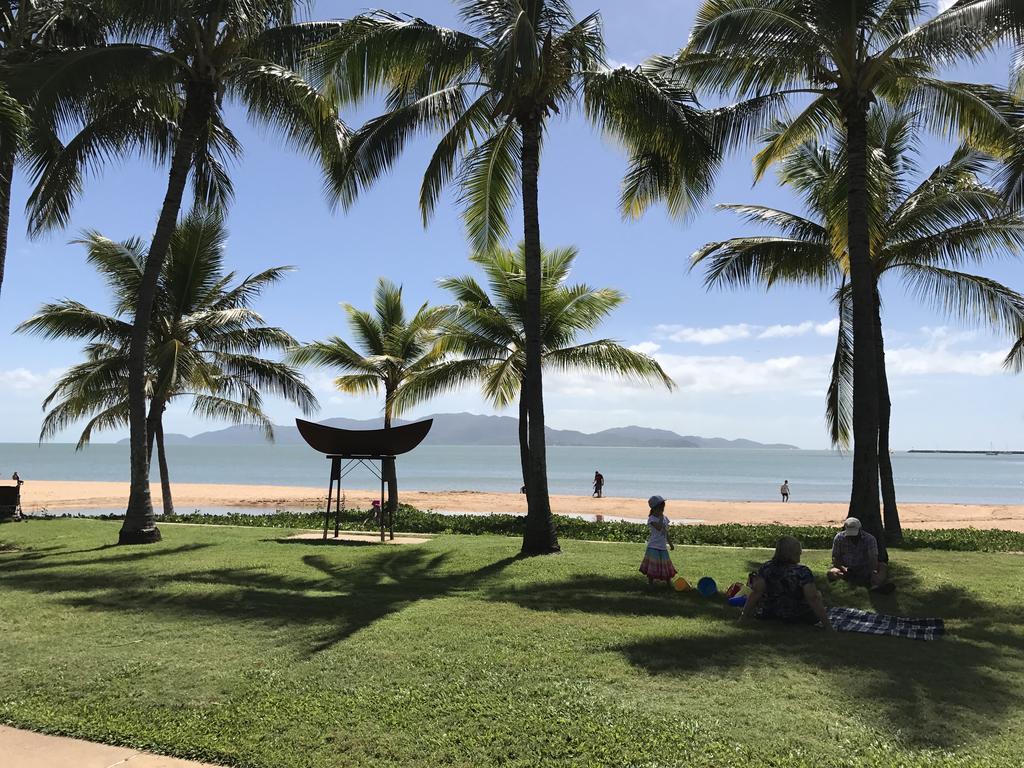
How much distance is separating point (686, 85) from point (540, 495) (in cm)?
724

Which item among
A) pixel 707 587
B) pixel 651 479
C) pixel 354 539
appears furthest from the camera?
pixel 651 479

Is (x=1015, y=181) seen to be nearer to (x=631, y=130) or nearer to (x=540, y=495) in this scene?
(x=631, y=130)

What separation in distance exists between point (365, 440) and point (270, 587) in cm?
518

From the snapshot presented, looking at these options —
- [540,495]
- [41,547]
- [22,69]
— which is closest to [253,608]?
[540,495]

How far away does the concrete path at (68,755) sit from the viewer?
4008 mm

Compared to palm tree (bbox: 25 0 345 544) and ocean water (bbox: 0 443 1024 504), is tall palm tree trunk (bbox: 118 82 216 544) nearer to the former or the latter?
palm tree (bbox: 25 0 345 544)

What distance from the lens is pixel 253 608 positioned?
7.79 metres

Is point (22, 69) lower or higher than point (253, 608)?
higher

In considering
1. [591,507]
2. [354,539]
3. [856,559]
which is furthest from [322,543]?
[591,507]

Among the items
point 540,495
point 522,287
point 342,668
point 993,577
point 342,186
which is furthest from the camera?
point 522,287

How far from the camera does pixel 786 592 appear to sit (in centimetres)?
710

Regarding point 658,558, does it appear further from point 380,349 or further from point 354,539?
point 380,349

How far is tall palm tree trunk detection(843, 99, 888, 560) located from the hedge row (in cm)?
312

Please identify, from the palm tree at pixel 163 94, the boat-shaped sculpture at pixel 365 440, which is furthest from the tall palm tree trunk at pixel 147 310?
the boat-shaped sculpture at pixel 365 440
